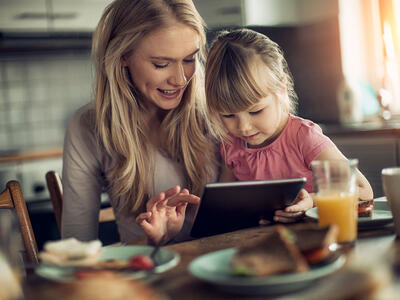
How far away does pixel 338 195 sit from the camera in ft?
3.58

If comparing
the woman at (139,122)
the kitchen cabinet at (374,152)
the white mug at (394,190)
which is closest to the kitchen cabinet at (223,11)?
the kitchen cabinet at (374,152)

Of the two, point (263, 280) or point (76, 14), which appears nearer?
point (263, 280)

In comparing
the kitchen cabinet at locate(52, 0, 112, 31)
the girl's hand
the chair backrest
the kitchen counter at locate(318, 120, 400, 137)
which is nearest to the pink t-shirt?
the girl's hand

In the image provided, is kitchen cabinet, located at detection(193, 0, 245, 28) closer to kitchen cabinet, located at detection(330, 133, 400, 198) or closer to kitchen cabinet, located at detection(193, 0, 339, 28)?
kitchen cabinet, located at detection(193, 0, 339, 28)

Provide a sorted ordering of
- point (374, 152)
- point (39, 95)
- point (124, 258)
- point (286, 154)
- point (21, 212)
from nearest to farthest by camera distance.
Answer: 1. point (124, 258)
2. point (21, 212)
3. point (286, 154)
4. point (374, 152)
5. point (39, 95)

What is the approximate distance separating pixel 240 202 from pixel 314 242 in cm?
45

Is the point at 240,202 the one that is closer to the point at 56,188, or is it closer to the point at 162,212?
the point at 162,212

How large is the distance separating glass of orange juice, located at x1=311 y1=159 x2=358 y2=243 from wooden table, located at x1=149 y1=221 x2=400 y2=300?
45 mm

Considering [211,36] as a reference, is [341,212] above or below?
below

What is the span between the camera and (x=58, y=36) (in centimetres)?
374

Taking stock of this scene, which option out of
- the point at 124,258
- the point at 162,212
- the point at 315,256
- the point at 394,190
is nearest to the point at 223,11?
the point at 162,212

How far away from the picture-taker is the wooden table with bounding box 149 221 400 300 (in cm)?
84

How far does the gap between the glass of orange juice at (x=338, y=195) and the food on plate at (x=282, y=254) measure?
16 centimetres

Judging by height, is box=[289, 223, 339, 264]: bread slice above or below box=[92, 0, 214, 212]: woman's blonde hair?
below
